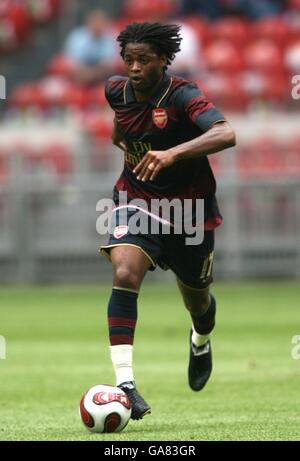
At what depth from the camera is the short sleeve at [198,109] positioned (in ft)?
25.4

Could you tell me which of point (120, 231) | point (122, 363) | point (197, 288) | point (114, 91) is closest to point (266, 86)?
point (197, 288)

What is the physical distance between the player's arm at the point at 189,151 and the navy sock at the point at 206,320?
1803 millimetres

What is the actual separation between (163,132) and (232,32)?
15.0 m

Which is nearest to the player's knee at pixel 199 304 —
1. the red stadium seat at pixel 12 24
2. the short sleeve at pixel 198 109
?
the short sleeve at pixel 198 109

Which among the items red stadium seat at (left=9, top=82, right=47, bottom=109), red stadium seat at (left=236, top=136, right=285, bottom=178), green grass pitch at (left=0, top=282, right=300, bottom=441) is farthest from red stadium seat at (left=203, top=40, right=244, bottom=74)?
green grass pitch at (left=0, top=282, right=300, bottom=441)

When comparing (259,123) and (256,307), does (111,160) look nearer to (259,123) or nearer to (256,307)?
(259,123)

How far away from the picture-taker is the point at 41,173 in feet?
66.1

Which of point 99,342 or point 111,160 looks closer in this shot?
point 99,342

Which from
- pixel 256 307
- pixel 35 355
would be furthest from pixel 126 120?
pixel 256 307

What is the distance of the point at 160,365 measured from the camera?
1109 centimetres

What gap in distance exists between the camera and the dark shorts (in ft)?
26.1

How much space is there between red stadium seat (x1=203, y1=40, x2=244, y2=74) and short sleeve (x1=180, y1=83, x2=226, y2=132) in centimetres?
1376

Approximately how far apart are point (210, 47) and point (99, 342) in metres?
10.9

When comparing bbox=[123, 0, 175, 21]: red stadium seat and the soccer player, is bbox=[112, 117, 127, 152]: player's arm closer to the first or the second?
the soccer player
